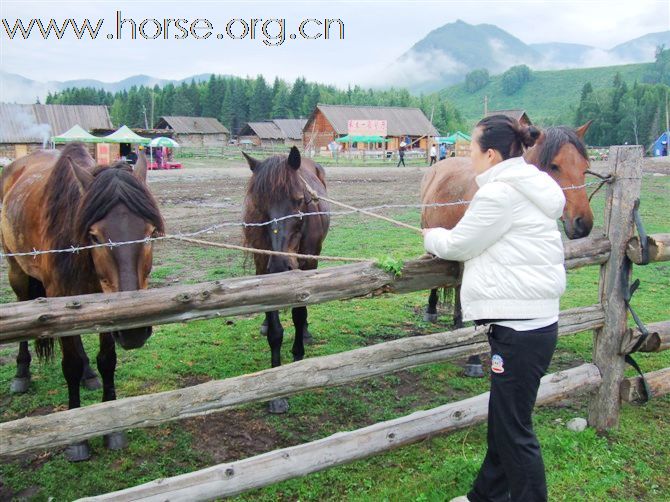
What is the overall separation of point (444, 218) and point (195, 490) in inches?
164

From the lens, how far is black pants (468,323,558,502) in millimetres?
2832

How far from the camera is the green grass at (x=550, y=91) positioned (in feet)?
494

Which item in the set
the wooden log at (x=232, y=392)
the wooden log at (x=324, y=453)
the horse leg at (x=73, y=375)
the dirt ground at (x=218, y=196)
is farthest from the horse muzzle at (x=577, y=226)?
the dirt ground at (x=218, y=196)

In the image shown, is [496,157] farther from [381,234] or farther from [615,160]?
[381,234]

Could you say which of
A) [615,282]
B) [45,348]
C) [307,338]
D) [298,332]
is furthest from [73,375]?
[615,282]

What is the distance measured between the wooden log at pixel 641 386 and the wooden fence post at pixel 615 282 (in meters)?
0.05

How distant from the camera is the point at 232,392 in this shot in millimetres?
3152

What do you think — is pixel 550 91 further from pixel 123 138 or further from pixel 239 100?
pixel 123 138

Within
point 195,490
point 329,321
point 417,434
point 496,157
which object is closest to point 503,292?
point 496,157

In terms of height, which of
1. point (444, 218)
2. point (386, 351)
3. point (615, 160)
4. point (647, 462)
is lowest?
point (647, 462)

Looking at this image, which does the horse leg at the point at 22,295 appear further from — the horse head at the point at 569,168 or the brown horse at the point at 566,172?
the horse head at the point at 569,168

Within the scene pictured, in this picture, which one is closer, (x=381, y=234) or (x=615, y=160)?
(x=615, y=160)

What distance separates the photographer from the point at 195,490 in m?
2.97

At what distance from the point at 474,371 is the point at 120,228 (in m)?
3.82
